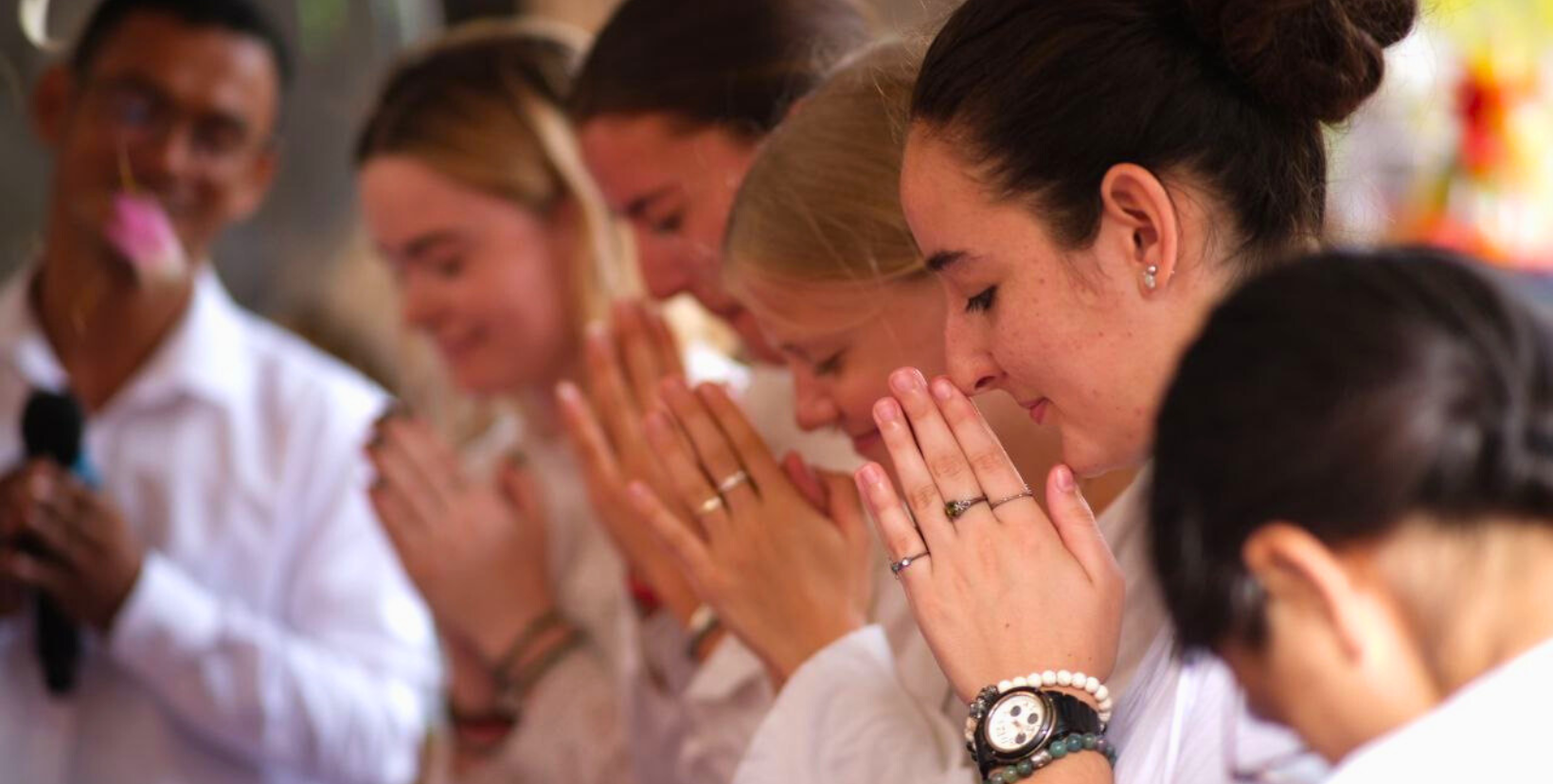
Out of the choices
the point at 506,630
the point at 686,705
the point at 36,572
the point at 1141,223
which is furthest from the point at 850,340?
the point at 36,572

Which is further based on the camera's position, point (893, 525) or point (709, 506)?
point (709, 506)

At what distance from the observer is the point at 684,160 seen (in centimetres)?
103

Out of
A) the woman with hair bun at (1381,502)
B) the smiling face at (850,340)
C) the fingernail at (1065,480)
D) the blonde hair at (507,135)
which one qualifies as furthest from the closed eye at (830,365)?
the blonde hair at (507,135)

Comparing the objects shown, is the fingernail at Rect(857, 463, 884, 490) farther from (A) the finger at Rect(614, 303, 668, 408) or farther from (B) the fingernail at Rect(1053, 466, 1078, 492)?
(A) the finger at Rect(614, 303, 668, 408)

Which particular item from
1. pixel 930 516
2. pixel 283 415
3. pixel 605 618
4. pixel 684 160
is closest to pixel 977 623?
pixel 930 516

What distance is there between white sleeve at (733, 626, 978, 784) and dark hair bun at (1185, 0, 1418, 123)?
0.32m

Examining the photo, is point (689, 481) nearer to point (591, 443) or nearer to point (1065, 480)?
point (591, 443)

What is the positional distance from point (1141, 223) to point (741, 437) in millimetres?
340

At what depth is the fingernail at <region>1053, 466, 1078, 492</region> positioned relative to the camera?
2.06 feet

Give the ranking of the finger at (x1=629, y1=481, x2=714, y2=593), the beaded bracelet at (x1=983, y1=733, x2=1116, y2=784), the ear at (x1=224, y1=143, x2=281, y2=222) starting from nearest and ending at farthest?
the beaded bracelet at (x1=983, y1=733, x2=1116, y2=784)
the finger at (x1=629, y1=481, x2=714, y2=593)
the ear at (x1=224, y1=143, x2=281, y2=222)

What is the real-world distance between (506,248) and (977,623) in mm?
876

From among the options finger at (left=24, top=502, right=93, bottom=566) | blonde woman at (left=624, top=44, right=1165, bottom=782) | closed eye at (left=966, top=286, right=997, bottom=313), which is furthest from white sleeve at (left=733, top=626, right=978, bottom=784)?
finger at (left=24, top=502, right=93, bottom=566)

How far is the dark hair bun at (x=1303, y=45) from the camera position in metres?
0.61

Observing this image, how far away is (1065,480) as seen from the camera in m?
0.63
